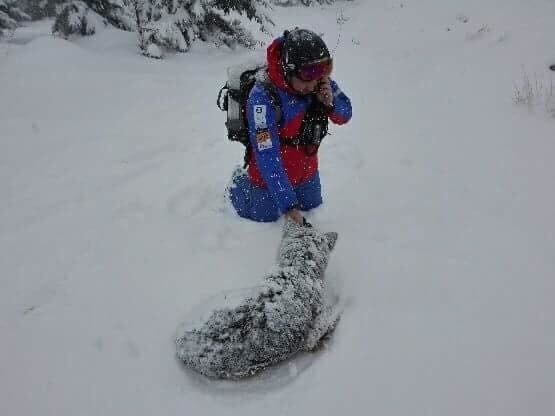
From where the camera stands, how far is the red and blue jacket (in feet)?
9.60

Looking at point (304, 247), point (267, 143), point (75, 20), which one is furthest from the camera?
point (75, 20)

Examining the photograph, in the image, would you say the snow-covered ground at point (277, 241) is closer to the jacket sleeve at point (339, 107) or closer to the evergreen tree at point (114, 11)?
the jacket sleeve at point (339, 107)

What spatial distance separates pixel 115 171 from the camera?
4590mm

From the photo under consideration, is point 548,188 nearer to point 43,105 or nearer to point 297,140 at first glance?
point 297,140

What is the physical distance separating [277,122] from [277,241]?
38.9 inches

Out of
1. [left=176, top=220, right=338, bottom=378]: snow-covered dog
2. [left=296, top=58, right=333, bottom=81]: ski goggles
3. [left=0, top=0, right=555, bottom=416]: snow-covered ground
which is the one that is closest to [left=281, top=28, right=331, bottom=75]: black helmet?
[left=296, top=58, right=333, bottom=81]: ski goggles

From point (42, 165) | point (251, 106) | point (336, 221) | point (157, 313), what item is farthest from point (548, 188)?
point (42, 165)

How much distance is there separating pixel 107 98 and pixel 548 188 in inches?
233

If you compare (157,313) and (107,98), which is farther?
(107,98)

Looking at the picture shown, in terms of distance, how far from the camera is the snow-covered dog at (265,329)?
2.35 metres

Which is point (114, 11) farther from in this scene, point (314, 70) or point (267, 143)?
point (314, 70)

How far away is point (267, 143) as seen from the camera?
3010 millimetres

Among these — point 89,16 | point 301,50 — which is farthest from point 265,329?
point 89,16

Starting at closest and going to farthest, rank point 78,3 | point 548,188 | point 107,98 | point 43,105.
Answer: point 548,188
point 43,105
point 107,98
point 78,3
